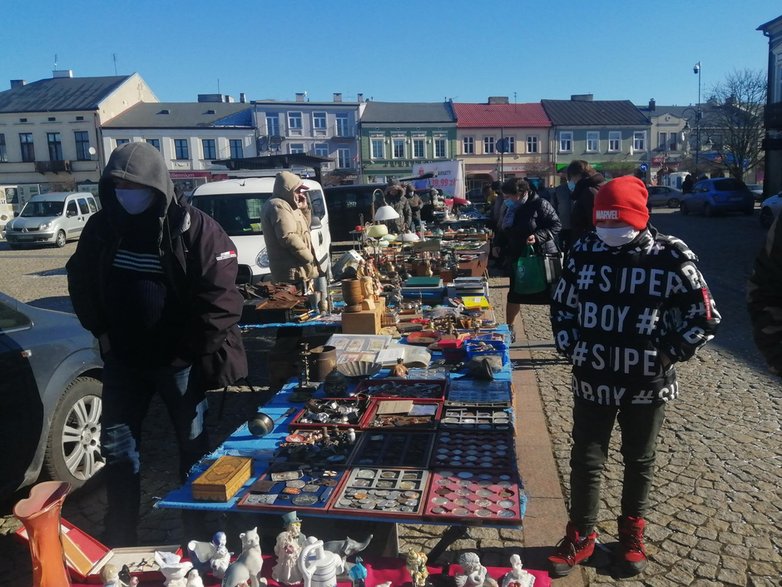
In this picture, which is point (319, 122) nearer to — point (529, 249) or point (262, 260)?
point (262, 260)

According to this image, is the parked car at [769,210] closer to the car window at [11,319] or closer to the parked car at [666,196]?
the parked car at [666,196]

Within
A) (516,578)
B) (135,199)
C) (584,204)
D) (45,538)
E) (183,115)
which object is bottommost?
(516,578)

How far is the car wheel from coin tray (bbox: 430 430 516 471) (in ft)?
7.04

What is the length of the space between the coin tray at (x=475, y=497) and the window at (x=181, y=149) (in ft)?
143

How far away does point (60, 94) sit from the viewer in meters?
42.4

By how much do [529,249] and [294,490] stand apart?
4.09 m

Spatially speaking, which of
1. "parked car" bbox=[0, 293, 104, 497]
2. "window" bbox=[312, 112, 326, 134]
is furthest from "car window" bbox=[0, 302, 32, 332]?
"window" bbox=[312, 112, 326, 134]

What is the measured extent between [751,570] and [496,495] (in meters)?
1.37

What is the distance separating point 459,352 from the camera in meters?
3.93

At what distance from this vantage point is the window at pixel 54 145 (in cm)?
4131

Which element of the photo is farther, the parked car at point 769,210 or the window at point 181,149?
the window at point 181,149

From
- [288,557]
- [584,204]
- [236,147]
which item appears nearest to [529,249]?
[584,204]

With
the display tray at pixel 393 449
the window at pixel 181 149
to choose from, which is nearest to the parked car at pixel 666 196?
the window at pixel 181 149

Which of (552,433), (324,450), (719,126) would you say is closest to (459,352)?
(552,433)
